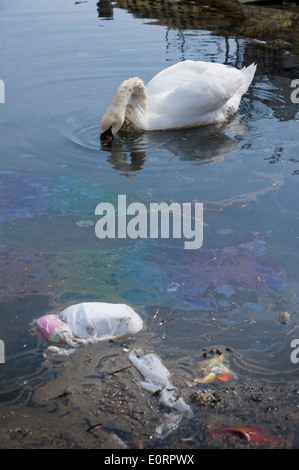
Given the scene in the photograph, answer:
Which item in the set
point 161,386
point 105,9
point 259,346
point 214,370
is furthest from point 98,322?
point 105,9

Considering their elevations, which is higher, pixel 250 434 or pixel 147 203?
pixel 147 203

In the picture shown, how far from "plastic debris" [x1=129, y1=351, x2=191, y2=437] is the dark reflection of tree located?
446 inches

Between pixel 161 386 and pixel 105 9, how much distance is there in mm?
12296

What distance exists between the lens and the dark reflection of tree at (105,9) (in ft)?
44.9

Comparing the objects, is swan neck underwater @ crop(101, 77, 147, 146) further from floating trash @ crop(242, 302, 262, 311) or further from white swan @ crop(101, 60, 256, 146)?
floating trash @ crop(242, 302, 262, 311)

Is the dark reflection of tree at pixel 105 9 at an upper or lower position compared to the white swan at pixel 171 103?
upper

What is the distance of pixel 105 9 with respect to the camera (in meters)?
14.0

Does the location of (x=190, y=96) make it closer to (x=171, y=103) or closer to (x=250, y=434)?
(x=171, y=103)

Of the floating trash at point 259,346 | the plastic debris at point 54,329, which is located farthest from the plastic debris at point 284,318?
the plastic debris at point 54,329

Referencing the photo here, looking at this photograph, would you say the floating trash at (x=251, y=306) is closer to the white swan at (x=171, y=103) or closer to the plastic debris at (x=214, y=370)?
the plastic debris at (x=214, y=370)

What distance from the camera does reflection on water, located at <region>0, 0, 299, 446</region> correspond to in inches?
159

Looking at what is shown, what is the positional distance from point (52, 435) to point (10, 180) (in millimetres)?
3693

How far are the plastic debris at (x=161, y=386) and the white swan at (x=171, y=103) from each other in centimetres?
399

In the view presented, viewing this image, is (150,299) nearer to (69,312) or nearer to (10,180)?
(69,312)
